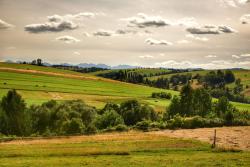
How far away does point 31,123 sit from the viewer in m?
85.7

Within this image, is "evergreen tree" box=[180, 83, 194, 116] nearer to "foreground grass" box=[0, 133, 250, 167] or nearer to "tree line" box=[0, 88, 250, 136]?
"tree line" box=[0, 88, 250, 136]

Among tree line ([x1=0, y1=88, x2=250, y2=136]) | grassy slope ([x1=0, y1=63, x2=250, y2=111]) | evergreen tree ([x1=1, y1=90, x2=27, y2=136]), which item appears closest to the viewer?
tree line ([x1=0, y1=88, x2=250, y2=136])

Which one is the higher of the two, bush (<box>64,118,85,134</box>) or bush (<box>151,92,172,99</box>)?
bush (<box>151,92,172,99</box>)

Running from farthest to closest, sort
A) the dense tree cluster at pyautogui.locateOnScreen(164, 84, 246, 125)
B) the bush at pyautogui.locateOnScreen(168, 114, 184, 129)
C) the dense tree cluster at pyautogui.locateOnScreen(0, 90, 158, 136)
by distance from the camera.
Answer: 1. the dense tree cluster at pyautogui.locateOnScreen(164, 84, 246, 125)
2. the dense tree cluster at pyautogui.locateOnScreen(0, 90, 158, 136)
3. the bush at pyautogui.locateOnScreen(168, 114, 184, 129)

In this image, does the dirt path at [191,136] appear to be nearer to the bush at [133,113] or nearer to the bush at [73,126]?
the bush at [73,126]

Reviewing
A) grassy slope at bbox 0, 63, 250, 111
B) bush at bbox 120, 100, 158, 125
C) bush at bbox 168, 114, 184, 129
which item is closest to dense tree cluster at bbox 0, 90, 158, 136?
bush at bbox 120, 100, 158, 125

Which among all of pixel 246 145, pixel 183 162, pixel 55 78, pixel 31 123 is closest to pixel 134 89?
pixel 55 78

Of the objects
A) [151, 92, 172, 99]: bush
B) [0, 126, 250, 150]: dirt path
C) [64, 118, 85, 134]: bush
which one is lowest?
[64, 118, 85, 134]: bush

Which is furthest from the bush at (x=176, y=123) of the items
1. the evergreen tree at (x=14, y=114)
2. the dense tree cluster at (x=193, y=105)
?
the dense tree cluster at (x=193, y=105)

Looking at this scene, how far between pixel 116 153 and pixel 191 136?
688 inches

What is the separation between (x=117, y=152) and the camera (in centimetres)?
3638

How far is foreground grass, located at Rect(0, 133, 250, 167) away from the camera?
31.0 metres

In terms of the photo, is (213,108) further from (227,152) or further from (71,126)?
(227,152)

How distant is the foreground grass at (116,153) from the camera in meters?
31.0
